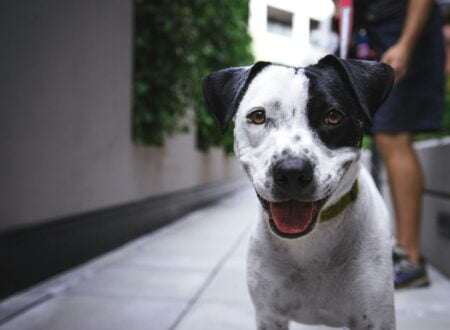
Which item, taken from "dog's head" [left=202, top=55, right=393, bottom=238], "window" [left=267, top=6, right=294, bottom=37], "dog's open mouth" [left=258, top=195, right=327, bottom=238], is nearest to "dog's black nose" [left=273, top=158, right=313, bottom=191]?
"dog's head" [left=202, top=55, right=393, bottom=238]

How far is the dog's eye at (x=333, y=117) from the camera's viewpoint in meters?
1.47

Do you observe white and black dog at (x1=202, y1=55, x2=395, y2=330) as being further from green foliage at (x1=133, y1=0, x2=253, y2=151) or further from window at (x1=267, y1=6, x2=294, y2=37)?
window at (x1=267, y1=6, x2=294, y2=37)

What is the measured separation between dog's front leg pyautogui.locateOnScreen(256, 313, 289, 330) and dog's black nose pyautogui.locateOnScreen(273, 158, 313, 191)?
543 mm

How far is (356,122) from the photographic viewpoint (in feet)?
4.98

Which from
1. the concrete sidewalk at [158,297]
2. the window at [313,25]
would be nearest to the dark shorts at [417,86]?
the concrete sidewalk at [158,297]

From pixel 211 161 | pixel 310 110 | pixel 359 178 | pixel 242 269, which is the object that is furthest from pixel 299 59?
pixel 211 161

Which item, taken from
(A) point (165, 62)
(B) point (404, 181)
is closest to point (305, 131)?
(B) point (404, 181)

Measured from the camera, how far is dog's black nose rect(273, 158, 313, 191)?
4.40 ft

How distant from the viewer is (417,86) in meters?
3.06

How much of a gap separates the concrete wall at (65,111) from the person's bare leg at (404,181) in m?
2.09

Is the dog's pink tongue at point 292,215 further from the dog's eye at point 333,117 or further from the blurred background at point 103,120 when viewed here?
the blurred background at point 103,120

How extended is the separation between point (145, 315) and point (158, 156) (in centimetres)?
299

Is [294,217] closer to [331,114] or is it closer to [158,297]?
[331,114]

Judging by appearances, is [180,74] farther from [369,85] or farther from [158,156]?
[369,85]
